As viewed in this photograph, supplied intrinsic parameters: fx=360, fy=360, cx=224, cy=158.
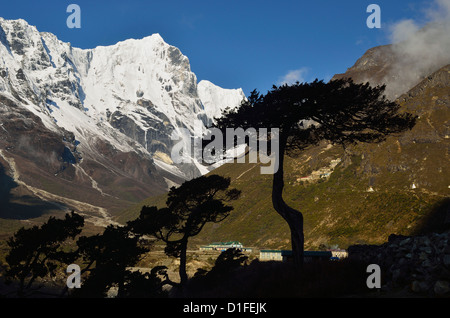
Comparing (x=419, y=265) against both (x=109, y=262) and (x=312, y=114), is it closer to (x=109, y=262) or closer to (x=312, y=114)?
(x=312, y=114)

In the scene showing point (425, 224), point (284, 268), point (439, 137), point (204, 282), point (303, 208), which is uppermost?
point (439, 137)

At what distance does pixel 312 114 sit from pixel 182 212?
1600cm

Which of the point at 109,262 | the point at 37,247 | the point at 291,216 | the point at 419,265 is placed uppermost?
the point at 291,216

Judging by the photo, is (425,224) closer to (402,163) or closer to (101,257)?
(402,163)

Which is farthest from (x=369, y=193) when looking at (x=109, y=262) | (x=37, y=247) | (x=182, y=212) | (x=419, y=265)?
(x=419, y=265)

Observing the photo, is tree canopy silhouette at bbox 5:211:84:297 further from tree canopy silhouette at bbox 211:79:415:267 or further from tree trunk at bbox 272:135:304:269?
tree trunk at bbox 272:135:304:269

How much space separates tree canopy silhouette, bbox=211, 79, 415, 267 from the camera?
54.6 feet

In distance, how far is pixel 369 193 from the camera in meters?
90.2

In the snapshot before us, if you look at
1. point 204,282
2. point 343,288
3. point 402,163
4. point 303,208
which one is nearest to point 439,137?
point 402,163

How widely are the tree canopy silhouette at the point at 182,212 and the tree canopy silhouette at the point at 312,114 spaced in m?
11.1

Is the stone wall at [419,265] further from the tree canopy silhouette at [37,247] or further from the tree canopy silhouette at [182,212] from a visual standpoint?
the tree canopy silhouette at [37,247]

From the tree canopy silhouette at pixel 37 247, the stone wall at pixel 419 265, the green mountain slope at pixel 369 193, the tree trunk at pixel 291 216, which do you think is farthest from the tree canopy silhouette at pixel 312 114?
the green mountain slope at pixel 369 193

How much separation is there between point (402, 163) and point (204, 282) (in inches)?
3447
